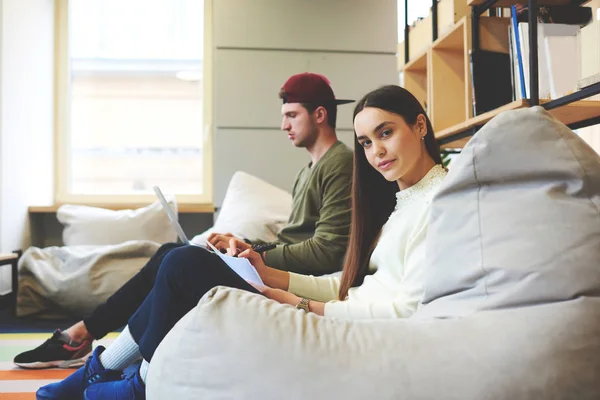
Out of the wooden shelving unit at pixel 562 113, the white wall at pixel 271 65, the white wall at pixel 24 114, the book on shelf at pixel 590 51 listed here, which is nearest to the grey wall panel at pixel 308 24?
the white wall at pixel 271 65

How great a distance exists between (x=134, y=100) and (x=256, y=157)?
1042 millimetres

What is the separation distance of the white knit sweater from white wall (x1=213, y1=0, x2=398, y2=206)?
7.36ft

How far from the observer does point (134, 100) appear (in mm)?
3996

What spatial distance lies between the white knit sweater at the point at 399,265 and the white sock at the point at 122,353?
55cm

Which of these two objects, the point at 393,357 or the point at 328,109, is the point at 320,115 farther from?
the point at 393,357

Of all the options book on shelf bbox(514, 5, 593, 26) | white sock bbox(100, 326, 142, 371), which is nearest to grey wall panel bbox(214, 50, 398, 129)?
book on shelf bbox(514, 5, 593, 26)

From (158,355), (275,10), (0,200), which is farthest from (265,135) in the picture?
(158,355)

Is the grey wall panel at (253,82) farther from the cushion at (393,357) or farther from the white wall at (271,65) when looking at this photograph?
the cushion at (393,357)

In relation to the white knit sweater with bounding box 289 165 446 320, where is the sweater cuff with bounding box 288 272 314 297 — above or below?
below

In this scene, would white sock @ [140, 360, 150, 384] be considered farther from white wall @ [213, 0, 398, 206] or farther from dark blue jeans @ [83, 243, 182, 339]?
white wall @ [213, 0, 398, 206]

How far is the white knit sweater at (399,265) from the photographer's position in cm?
120

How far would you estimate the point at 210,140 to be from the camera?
12.9 ft

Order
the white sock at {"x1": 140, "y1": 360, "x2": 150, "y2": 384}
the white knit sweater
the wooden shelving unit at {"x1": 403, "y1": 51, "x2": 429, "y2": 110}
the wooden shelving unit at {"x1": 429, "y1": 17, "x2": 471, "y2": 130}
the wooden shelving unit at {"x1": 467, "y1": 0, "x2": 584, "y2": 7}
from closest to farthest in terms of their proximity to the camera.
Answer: the white knit sweater → the white sock at {"x1": 140, "y1": 360, "x2": 150, "y2": 384} → the wooden shelving unit at {"x1": 467, "y1": 0, "x2": 584, "y2": 7} → the wooden shelving unit at {"x1": 429, "y1": 17, "x2": 471, "y2": 130} → the wooden shelving unit at {"x1": 403, "y1": 51, "x2": 429, "y2": 110}

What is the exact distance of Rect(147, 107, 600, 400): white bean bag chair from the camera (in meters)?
0.82
